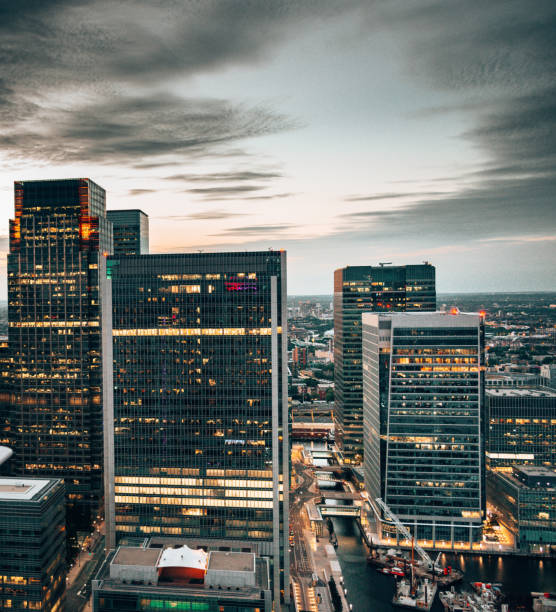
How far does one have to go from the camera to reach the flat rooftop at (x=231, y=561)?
124m

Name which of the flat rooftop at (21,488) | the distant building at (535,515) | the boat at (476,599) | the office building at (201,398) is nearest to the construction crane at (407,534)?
the boat at (476,599)

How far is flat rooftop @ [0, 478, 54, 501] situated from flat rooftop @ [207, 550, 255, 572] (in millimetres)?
56496

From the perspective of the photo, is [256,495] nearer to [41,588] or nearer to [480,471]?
[41,588]

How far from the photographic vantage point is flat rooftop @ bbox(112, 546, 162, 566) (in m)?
126

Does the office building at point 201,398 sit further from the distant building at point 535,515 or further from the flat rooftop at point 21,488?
the distant building at point 535,515

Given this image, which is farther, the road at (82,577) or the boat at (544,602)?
the road at (82,577)

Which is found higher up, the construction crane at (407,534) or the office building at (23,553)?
the office building at (23,553)

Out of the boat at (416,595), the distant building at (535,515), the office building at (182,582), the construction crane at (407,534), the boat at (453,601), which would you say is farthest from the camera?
the distant building at (535,515)

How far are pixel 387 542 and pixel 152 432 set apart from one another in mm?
106658

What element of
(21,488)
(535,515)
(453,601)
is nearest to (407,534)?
(453,601)

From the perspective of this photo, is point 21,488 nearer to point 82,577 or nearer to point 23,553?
point 23,553

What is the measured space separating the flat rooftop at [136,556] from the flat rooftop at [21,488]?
107ft

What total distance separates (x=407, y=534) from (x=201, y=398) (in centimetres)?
9679

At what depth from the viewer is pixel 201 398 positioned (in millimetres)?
156625
